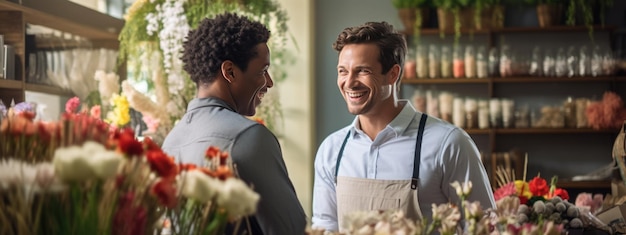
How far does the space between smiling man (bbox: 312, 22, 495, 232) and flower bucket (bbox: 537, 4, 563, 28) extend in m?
4.26

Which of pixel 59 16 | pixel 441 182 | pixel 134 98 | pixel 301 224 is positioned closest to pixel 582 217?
pixel 441 182

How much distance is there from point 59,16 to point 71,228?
3.75 m

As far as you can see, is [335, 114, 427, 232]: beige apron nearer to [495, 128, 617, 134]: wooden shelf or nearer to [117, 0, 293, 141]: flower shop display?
[117, 0, 293, 141]: flower shop display

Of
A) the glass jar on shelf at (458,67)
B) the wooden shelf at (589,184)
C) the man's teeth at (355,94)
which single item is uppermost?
the glass jar on shelf at (458,67)

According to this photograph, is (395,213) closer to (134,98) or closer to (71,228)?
(71,228)

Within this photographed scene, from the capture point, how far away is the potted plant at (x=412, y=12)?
277 inches

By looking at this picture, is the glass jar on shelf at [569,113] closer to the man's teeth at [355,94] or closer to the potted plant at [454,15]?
the potted plant at [454,15]

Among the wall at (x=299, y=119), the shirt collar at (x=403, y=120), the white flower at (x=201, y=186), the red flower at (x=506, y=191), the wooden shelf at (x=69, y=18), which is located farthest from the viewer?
the wall at (x=299, y=119)

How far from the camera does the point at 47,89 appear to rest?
4.62 m

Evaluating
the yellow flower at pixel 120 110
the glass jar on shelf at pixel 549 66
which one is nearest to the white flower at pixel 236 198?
the yellow flower at pixel 120 110

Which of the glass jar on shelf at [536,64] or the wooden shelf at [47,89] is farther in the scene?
the glass jar on shelf at [536,64]

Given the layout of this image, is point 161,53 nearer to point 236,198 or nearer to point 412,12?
point 412,12

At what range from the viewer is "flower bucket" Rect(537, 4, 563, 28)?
6.91 metres

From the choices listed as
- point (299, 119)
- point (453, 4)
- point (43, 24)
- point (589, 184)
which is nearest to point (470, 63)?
point (453, 4)
